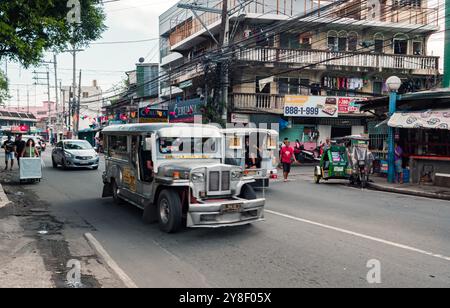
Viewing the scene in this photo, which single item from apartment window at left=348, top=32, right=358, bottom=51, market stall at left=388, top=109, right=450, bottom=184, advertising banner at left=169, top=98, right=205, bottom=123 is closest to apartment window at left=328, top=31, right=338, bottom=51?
apartment window at left=348, top=32, right=358, bottom=51

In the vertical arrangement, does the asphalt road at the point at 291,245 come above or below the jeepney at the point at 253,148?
below

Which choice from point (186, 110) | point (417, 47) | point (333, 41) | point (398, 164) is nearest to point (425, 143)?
point (398, 164)

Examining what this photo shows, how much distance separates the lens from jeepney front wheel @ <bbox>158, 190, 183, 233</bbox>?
776cm

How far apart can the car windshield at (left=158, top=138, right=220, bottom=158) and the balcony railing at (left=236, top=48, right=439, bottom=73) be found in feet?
54.6

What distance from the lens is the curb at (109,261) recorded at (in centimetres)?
A: 527

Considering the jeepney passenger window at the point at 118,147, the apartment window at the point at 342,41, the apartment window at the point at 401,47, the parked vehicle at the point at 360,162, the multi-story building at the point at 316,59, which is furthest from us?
the apartment window at the point at 401,47

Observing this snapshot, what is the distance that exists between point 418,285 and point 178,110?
90.5 ft

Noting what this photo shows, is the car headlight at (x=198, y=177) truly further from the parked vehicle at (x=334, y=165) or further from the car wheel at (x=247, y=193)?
the parked vehicle at (x=334, y=165)

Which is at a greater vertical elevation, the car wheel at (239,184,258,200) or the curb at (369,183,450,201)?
the car wheel at (239,184,258,200)

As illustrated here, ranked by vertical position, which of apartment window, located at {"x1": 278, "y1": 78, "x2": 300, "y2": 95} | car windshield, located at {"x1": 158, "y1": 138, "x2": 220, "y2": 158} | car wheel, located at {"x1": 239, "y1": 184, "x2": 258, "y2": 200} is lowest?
car wheel, located at {"x1": 239, "y1": 184, "x2": 258, "y2": 200}

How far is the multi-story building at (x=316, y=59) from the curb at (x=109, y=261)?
18.9 metres

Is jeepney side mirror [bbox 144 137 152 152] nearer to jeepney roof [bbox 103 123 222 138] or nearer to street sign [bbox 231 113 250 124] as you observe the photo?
jeepney roof [bbox 103 123 222 138]

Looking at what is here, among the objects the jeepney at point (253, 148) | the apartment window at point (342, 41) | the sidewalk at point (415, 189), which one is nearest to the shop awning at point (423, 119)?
the sidewalk at point (415, 189)

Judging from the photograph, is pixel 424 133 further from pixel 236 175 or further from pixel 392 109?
pixel 236 175
